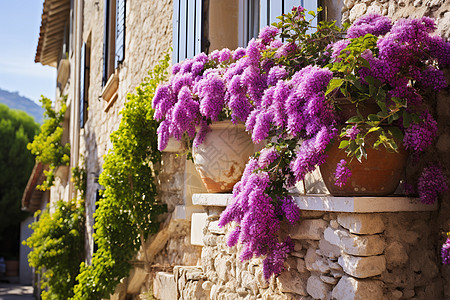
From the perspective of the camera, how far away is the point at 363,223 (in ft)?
6.16

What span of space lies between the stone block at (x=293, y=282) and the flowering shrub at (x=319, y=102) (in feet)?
0.21

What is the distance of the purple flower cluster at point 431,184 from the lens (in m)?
1.93

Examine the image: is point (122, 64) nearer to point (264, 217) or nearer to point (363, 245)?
point (264, 217)

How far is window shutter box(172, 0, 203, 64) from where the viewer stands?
357 cm

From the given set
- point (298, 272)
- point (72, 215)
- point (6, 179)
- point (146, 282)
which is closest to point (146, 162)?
point (146, 282)

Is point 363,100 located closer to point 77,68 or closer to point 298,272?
point 298,272

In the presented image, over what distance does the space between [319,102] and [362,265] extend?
0.62 m

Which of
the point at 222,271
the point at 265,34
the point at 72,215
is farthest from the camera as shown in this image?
the point at 72,215

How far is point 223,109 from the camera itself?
292cm

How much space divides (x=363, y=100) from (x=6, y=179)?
20924 millimetres

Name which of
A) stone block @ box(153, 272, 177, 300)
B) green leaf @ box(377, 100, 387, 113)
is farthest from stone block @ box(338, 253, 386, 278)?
stone block @ box(153, 272, 177, 300)

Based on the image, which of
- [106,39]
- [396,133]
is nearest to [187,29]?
[396,133]

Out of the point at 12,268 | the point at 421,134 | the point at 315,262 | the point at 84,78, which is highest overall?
the point at 84,78

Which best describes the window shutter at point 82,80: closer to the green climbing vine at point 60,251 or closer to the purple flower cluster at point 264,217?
the green climbing vine at point 60,251
